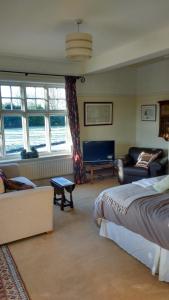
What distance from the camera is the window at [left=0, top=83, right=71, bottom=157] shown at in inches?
205

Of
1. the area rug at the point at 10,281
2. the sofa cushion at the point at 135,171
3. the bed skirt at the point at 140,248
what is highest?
the sofa cushion at the point at 135,171

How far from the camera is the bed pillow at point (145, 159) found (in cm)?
531

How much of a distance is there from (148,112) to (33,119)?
2915mm

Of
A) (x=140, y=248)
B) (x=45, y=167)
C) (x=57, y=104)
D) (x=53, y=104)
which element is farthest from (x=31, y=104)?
(x=140, y=248)

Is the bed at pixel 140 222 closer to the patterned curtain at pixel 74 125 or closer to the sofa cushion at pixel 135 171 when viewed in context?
the sofa cushion at pixel 135 171

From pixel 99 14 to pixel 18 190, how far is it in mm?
2491

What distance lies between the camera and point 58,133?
5.85 meters

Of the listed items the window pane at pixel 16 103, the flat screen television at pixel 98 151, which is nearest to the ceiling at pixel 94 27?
the window pane at pixel 16 103

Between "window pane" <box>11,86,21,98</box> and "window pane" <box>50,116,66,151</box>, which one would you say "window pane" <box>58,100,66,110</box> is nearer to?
"window pane" <box>50,116,66,151</box>

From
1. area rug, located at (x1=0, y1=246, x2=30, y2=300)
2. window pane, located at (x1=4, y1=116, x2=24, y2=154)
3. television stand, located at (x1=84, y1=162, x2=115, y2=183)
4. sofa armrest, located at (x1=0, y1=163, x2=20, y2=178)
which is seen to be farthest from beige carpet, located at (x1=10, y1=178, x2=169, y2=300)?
window pane, located at (x1=4, y1=116, x2=24, y2=154)

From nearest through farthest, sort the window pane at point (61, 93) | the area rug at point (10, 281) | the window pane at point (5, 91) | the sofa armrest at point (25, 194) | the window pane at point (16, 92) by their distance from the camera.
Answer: the area rug at point (10, 281) < the sofa armrest at point (25, 194) < the window pane at point (5, 91) < the window pane at point (16, 92) < the window pane at point (61, 93)

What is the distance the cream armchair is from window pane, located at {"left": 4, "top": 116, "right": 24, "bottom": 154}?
239 centimetres

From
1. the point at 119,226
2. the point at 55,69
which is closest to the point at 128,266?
the point at 119,226

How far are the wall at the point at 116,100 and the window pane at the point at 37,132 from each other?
937mm
